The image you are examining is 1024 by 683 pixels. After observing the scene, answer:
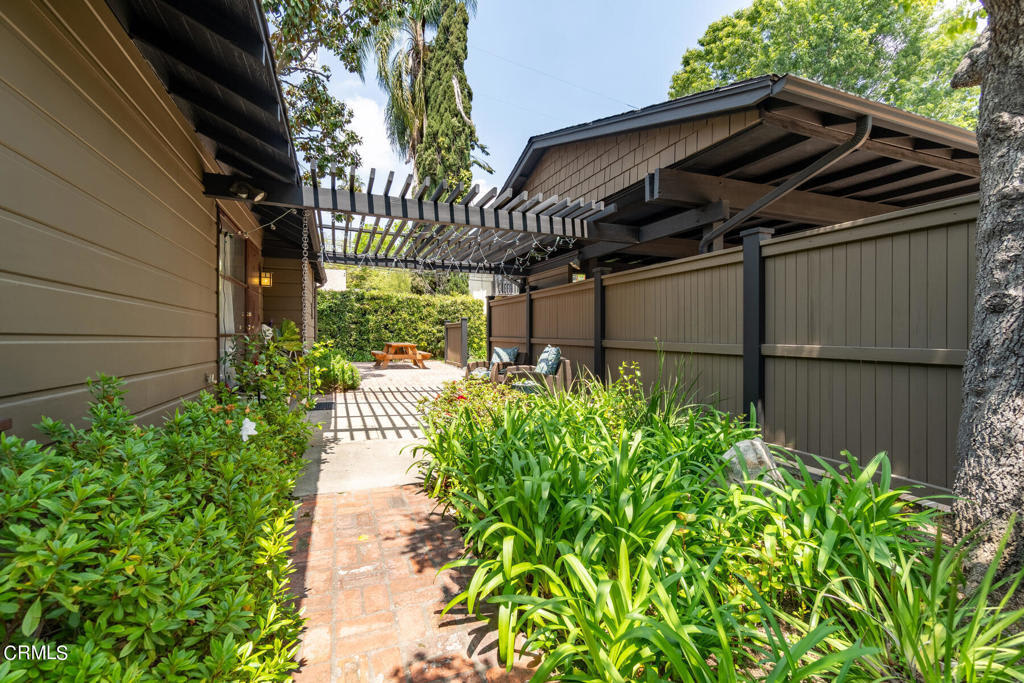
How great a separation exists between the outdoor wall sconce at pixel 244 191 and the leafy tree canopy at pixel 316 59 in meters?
2.20

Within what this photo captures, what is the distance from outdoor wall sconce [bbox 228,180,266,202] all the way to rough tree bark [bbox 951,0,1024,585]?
4.99 m

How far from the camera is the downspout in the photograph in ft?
13.3

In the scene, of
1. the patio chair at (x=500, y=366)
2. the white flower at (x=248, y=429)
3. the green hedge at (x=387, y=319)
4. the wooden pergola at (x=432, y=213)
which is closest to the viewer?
the white flower at (x=248, y=429)

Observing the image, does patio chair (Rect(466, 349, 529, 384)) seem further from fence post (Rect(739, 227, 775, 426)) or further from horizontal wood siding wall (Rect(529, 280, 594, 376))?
fence post (Rect(739, 227, 775, 426))

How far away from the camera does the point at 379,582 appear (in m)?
2.21

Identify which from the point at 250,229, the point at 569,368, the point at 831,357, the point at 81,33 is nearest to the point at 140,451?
the point at 81,33

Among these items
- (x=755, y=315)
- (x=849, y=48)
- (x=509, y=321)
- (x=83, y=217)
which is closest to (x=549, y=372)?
(x=509, y=321)

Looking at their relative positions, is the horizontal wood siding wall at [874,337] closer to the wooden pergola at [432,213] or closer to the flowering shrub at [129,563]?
the wooden pergola at [432,213]

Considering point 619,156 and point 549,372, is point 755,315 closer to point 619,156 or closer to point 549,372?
point 549,372

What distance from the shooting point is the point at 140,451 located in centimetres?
153

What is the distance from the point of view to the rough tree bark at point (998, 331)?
1778 millimetres

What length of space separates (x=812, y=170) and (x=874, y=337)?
2.69 m

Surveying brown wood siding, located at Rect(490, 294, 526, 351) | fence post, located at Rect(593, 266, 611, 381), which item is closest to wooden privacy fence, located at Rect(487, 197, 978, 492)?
fence post, located at Rect(593, 266, 611, 381)

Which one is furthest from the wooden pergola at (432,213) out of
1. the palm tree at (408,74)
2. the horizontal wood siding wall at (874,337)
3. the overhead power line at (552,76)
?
the overhead power line at (552,76)
